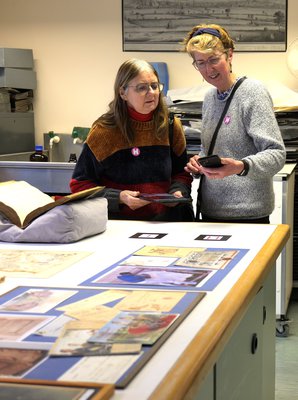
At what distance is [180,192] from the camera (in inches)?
102

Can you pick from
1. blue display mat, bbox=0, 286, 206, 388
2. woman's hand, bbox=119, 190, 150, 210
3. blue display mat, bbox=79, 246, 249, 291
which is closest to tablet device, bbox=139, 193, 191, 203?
woman's hand, bbox=119, 190, 150, 210

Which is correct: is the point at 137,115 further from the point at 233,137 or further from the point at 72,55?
the point at 72,55

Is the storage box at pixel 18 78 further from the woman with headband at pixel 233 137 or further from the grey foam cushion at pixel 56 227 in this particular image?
the grey foam cushion at pixel 56 227

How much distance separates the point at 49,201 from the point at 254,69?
Result: 96.1 inches

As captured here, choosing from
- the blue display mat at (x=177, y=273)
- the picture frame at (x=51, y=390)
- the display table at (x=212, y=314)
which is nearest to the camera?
the picture frame at (x=51, y=390)

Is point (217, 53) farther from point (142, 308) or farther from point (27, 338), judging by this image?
point (27, 338)

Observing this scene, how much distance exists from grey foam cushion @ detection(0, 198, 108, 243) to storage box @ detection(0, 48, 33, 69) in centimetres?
249

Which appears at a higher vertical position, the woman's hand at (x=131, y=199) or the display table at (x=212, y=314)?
the woman's hand at (x=131, y=199)

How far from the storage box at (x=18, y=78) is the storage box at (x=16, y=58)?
0.03 m

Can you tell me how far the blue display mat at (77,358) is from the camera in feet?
3.52

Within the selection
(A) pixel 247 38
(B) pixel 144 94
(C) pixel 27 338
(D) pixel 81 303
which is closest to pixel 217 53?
(B) pixel 144 94

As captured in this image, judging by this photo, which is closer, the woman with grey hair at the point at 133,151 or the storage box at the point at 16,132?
the woman with grey hair at the point at 133,151

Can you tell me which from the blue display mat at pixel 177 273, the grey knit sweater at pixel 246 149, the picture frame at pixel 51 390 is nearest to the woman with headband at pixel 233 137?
the grey knit sweater at pixel 246 149

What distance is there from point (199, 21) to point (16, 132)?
1.41 meters
